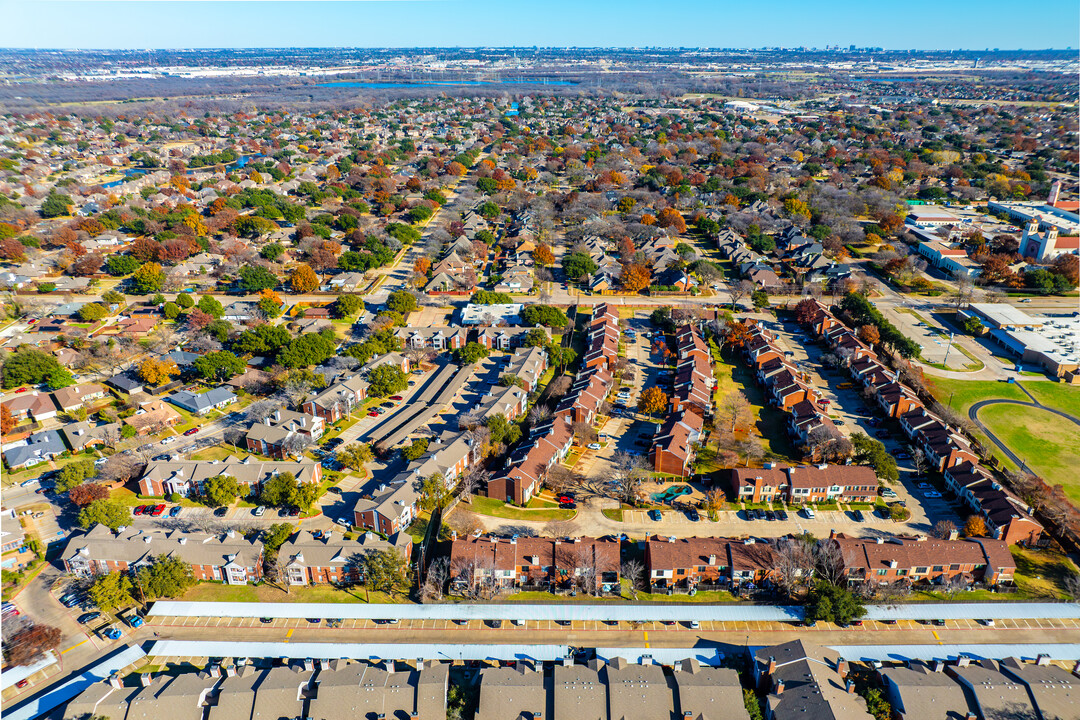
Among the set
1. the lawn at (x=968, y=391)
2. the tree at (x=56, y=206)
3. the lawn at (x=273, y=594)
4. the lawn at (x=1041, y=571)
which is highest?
the tree at (x=56, y=206)

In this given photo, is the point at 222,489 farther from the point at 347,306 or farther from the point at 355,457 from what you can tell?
the point at 347,306

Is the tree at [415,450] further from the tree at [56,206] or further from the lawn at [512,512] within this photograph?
the tree at [56,206]

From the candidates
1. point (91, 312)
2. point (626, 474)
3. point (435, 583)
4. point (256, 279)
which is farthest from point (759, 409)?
point (91, 312)

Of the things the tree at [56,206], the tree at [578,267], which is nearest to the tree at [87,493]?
the tree at [578,267]

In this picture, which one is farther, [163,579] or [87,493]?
[87,493]

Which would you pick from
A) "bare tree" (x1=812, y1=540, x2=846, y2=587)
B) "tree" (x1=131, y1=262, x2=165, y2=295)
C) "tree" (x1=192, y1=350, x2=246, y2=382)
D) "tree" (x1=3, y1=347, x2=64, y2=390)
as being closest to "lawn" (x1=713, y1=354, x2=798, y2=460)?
"bare tree" (x1=812, y1=540, x2=846, y2=587)

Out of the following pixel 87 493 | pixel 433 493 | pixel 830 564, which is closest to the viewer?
pixel 830 564

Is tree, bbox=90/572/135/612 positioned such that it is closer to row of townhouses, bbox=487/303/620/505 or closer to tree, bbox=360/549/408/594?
tree, bbox=360/549/408/594
